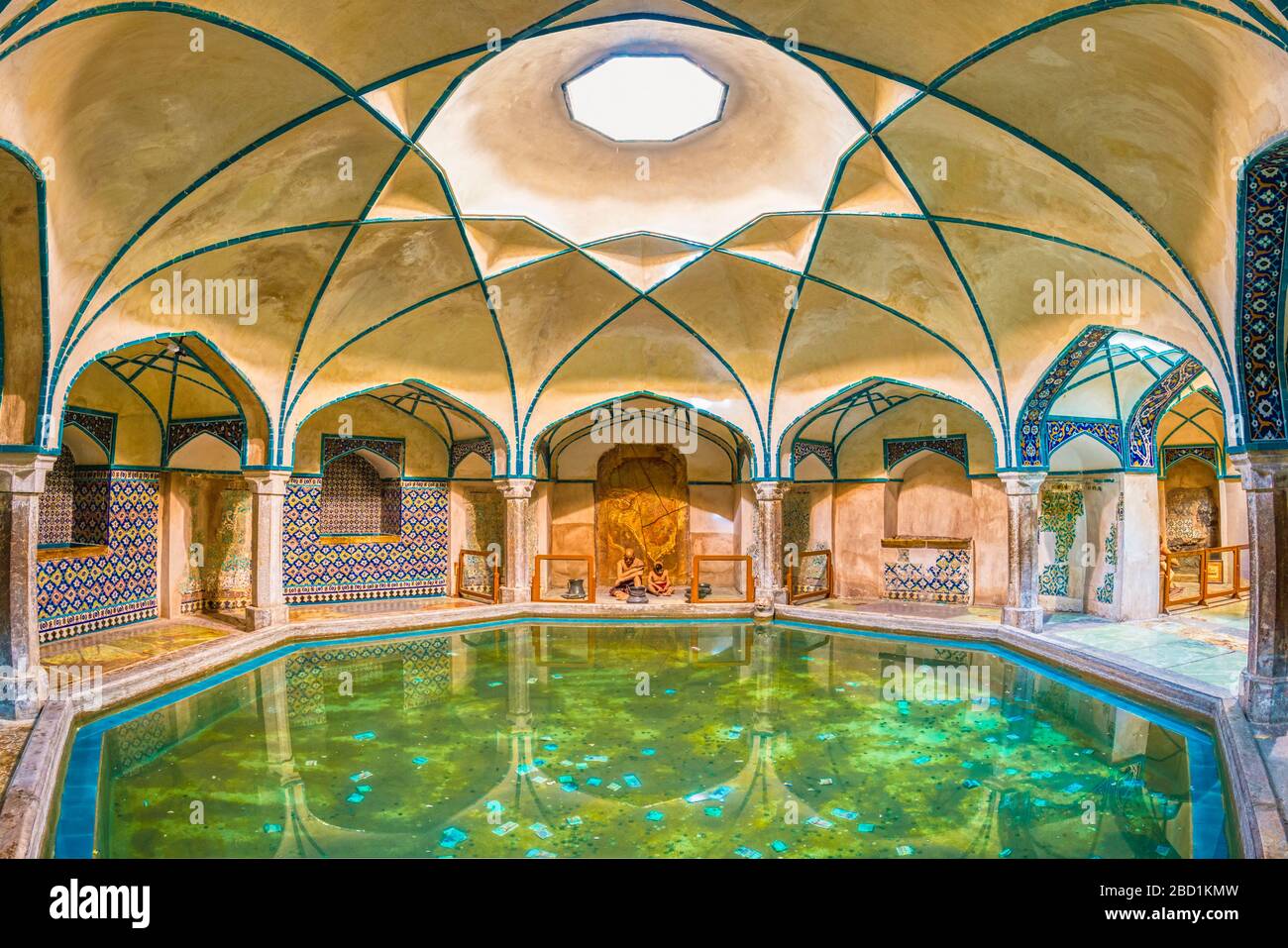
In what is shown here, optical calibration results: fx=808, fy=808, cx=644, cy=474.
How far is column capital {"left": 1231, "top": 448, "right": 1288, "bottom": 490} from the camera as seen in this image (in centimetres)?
649

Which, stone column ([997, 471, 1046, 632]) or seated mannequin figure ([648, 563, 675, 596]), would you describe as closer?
stone column ([997, 471, 1046, 632])

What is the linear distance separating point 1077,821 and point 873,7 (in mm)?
5762

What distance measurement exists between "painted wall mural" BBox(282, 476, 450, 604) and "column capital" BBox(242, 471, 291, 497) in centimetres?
230

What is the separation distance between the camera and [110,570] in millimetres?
11289

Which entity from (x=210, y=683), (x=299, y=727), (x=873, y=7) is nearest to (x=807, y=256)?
(x=873, y=7)

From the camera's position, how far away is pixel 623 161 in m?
10.2

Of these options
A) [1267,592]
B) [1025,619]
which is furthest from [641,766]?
[1025,619]

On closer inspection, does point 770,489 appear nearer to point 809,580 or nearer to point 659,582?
point 809,580

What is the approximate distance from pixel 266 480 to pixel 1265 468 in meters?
11.3

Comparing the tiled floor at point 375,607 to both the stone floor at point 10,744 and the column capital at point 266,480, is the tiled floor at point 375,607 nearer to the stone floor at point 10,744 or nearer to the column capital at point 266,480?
the column capital at point 266,480

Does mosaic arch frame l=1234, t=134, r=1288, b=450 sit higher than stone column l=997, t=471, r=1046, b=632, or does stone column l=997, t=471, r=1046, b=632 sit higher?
mosaic arch frame l=1234, t=134, r=1288, b=450

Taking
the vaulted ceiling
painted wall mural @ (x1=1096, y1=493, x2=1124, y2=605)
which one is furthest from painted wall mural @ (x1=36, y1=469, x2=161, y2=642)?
painted wall mural @ (x1=1096, y1=493, x2=1124, y2=605)

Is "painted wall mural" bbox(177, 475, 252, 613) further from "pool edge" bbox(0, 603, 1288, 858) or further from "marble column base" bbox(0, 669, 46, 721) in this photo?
"marble column base" bbox(0, 669, 46, 721)

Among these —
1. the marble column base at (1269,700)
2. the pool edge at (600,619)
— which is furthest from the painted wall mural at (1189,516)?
the marble column base at (1269,700)
